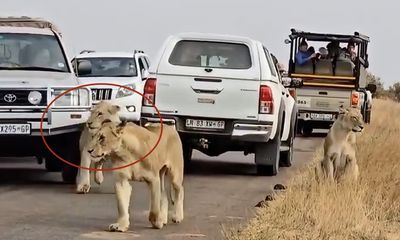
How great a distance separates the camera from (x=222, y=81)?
513 inches

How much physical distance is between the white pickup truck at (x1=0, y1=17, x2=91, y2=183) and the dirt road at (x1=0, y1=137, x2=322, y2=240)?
1.57 feet

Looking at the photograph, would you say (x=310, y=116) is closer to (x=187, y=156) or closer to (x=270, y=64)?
(x=187, y=156)

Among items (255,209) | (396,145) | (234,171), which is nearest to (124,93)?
(234,171)

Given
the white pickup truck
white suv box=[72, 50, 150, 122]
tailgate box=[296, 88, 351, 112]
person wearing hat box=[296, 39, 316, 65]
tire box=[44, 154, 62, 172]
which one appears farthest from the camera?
person wearing hat box=[296, 39, 316, 65]

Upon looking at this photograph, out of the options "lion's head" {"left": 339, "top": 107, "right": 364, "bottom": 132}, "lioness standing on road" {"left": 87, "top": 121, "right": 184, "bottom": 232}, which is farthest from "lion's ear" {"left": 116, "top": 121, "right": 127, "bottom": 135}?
"lion's head" {"left": 339, "top": 107, "right": 364, "bottom": 132}

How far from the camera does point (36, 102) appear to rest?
37.1ft

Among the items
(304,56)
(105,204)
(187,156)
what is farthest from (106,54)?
(105,204)

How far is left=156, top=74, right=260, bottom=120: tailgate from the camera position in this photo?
12.9m

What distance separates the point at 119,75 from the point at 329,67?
24.0ft

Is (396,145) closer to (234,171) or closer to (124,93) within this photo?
(234,171)

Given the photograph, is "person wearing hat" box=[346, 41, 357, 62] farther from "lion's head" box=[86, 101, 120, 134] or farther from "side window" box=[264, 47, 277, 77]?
"lion's head" box=[86, 101, 120, 134]

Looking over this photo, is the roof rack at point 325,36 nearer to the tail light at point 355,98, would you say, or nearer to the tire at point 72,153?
the tail light at point 355,98

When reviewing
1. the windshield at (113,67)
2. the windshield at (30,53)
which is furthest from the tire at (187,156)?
the windshield at (113,67)

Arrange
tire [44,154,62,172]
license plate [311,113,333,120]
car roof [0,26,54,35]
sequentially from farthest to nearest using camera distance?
license plate [311,113,333,120] < car roof [0,26,54,35] < tire [44,154,62,172]
